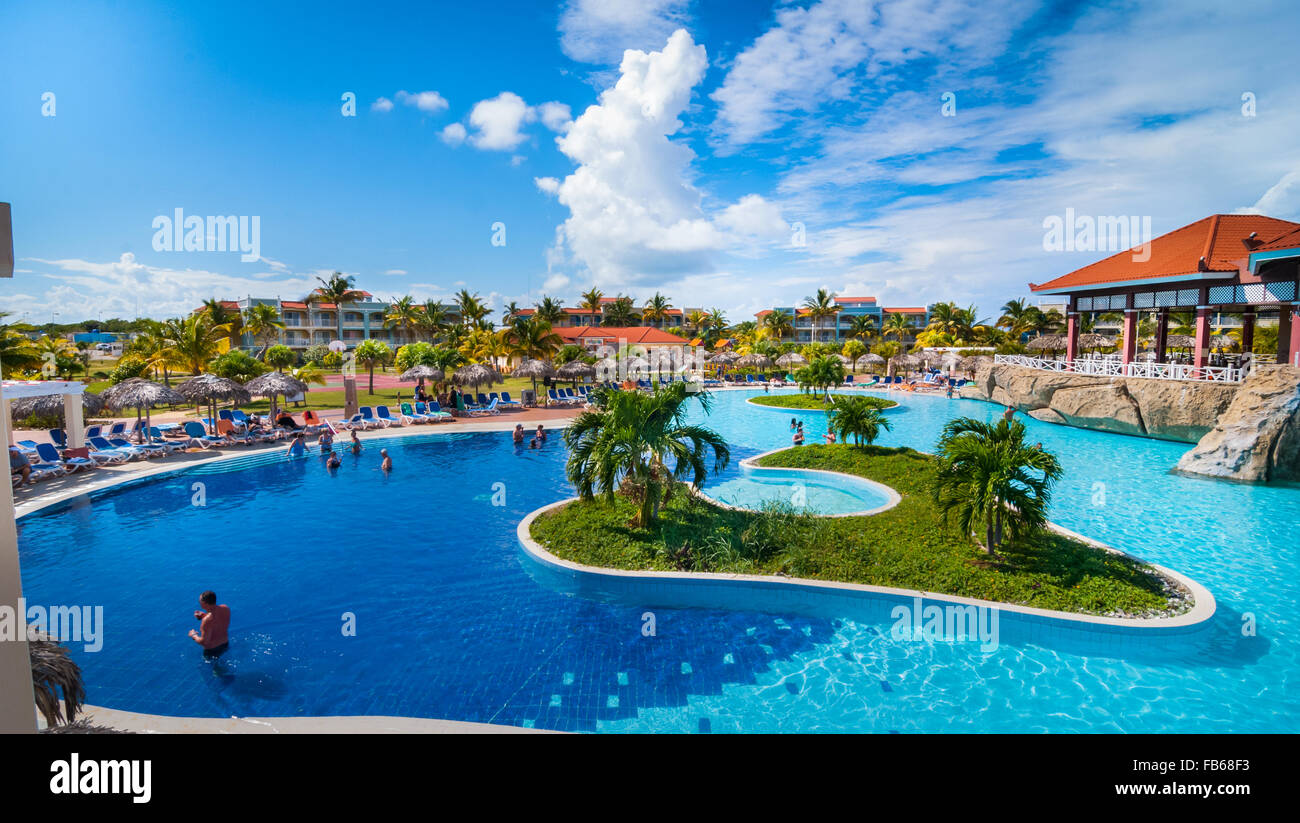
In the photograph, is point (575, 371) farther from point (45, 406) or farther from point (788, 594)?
point (788, 594)

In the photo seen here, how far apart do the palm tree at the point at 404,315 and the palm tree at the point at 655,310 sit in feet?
88.5

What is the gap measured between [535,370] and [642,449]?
21828mm

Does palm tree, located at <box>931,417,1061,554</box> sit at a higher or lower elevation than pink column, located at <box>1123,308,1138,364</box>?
lower

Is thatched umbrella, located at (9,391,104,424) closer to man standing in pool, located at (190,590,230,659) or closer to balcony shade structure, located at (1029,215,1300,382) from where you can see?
man standing in pool, located at (190,590,230,659)

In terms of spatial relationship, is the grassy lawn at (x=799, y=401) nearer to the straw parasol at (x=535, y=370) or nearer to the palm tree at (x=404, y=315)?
the straw parasol at (x=535, y=370)

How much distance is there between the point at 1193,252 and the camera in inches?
968

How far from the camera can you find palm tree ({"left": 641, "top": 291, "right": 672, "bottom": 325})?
81.9 m

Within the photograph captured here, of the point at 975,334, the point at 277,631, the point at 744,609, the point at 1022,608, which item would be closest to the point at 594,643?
the point at 744,609

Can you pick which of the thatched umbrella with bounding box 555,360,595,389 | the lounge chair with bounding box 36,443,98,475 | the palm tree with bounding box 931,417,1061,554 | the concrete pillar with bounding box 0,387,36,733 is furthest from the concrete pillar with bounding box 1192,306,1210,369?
the lounge chair with bounding box 36,443,98,475

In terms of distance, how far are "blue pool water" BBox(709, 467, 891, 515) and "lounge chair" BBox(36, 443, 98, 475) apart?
1655cm

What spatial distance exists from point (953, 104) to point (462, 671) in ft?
50.0

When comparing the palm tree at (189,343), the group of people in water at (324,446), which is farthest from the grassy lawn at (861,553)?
the palm tree at (189,343)

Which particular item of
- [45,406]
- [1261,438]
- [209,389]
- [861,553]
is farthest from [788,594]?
[45,406]
